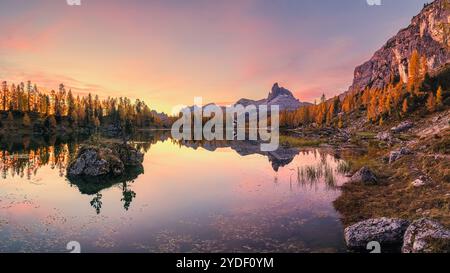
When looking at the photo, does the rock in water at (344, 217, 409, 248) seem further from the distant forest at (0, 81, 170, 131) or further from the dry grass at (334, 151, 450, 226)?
the distant forest at (0, 81, 170, 131)

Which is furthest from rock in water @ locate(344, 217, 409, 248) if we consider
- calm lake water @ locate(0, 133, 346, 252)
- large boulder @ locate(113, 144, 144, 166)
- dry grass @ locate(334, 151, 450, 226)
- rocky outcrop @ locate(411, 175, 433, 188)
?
large boulder @ locate(113, 144, 144, 166)

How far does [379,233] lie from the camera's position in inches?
742

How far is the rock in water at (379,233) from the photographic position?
1855cm

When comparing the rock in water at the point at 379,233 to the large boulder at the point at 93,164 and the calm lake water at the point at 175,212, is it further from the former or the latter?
the large boulder at the point at 93,164

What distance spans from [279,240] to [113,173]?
32275 mm

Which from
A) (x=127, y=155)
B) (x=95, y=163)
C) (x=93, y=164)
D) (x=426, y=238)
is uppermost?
(x=127, y=155)

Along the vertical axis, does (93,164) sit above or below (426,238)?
above

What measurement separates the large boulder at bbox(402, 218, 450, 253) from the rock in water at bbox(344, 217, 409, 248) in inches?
53.7

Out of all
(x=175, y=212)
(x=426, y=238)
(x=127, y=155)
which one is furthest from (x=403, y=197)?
(x=127, y=155)

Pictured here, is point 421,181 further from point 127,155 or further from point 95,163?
point 127,155

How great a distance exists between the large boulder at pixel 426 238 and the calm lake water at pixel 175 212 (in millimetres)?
4099

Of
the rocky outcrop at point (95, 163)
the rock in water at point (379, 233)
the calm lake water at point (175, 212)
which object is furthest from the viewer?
the rocky outcrop at point (95, 163)

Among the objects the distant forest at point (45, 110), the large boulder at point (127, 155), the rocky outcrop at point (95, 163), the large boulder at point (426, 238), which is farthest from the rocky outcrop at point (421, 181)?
the distant forest at point (45, 110)

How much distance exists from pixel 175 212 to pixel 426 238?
18754 millimetres
